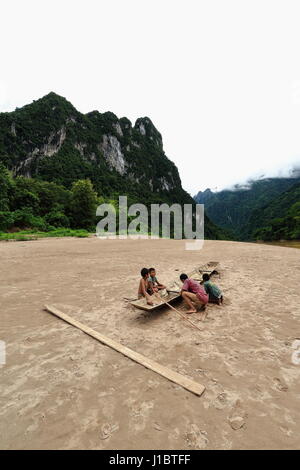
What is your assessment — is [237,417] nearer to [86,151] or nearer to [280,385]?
[280,385]

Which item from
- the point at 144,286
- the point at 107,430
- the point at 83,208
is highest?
the point at 83,208

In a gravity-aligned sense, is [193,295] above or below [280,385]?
above

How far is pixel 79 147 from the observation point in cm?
10519

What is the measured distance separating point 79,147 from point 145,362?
116 m

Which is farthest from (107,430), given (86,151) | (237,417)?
(86,151)

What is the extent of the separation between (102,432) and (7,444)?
3.44 ft

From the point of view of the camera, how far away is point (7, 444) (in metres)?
2.44

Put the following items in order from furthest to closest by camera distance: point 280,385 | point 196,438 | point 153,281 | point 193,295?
point 153,281 < point 193,295 < point 280,385 < point 196,438

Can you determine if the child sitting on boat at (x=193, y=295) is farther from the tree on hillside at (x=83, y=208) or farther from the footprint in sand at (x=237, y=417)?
the tree on hillside at (x=83, y=208)

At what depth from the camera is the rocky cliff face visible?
79.0 meters

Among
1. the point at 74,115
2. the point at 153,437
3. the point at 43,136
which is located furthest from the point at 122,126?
the point at 153,437

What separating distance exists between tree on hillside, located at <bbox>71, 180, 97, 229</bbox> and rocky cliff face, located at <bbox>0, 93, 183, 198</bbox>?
123ft

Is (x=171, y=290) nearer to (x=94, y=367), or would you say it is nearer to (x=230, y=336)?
(x=230, y=336)

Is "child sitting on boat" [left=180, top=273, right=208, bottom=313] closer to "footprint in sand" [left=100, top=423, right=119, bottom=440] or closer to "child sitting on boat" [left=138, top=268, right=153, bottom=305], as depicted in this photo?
"child sitting on boat" [left=138, top=268, right=153, bottom=305]
